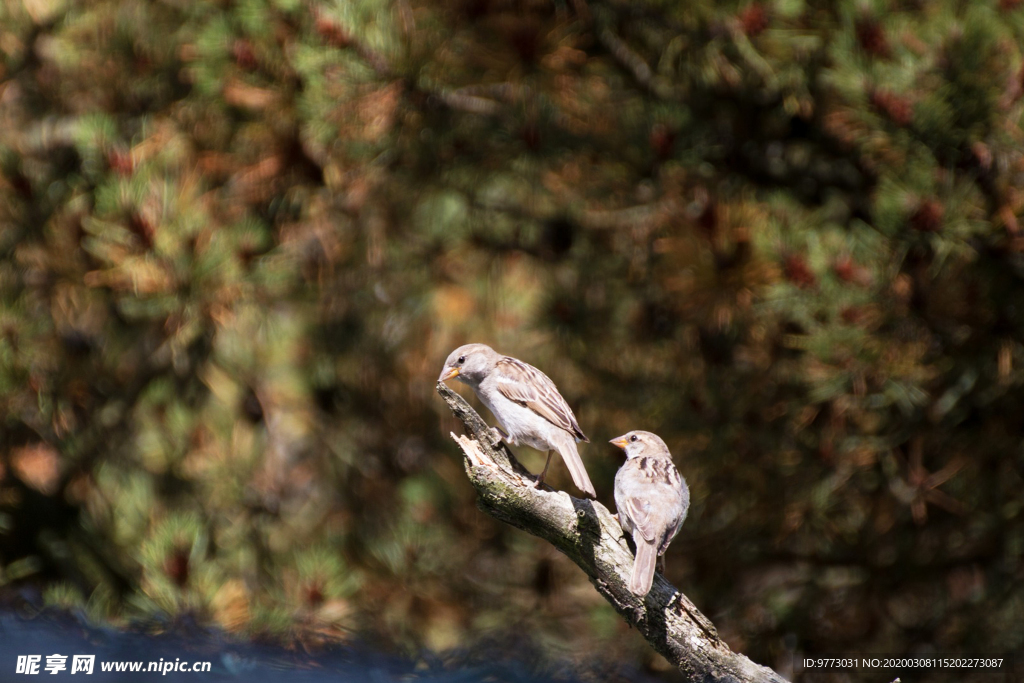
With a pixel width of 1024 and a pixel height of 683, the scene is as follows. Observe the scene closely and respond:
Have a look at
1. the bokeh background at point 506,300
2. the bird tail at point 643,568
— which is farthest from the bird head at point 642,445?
the bokeh background at point 506,300

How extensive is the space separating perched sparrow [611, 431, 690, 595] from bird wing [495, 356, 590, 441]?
139 millimetres

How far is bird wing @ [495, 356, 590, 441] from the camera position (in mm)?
1928

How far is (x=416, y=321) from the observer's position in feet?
13.0

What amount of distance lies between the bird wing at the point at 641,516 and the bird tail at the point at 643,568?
0.05ft

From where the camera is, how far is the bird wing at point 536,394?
1.93m

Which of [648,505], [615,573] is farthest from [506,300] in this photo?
[615,573]

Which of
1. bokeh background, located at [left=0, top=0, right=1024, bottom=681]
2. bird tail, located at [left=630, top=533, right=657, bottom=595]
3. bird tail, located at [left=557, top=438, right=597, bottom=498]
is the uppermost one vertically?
bird tail, located at [left=630, top=533, right=657, bottom=595]

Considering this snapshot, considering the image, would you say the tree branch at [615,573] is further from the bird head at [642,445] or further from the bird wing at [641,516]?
the bird head at [642,445]

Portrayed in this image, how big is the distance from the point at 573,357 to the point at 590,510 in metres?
2.08

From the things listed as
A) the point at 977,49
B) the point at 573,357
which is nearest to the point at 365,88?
the point at 573,357

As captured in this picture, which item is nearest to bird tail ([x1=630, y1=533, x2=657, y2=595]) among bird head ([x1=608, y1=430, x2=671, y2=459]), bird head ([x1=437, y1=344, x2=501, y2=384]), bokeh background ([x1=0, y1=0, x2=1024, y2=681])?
bird head ([x1=608, y1=430, x2=671, y2=459])

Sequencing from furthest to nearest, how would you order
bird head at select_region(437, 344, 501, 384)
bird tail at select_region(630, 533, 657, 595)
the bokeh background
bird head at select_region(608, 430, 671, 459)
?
the bokeh background
bird head at select_region(437, 344, 501, 384)
bird head at select_region(608, 430, 671, 459)
bird tail at select_region(630, 533, 657, 595)

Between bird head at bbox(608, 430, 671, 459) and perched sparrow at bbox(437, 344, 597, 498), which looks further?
bird head at bbox(608, 430, 671, 459)

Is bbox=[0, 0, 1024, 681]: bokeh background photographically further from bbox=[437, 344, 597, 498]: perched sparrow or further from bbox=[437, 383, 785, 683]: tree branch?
bbox=[437, 383, 785, 683]: tree branch
